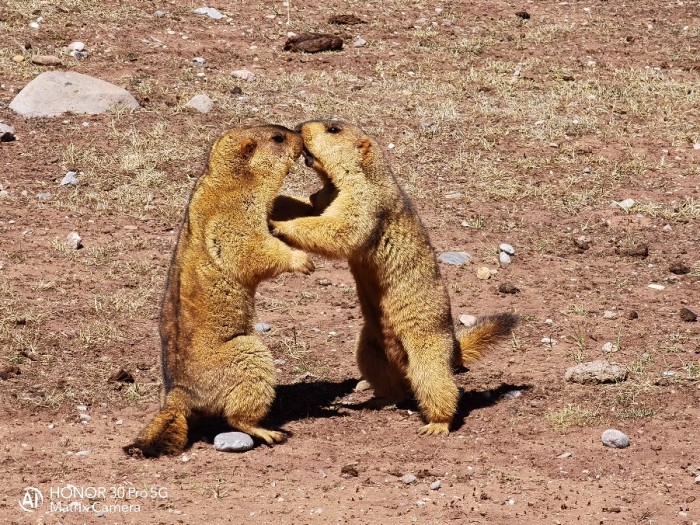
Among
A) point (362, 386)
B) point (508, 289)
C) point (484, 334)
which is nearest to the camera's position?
point (484, 334)

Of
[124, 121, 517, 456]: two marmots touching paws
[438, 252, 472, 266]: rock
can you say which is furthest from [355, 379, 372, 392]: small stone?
[438, 252, 472, 266]: rock

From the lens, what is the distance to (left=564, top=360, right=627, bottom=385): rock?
26.1 feet

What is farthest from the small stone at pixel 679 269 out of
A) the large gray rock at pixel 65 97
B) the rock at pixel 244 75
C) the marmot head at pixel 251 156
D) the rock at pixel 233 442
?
the large gray rock at pixel 65 97

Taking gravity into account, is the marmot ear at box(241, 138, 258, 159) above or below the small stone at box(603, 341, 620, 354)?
above

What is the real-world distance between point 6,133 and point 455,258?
5435 millimetres

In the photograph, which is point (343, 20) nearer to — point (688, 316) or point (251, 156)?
point (688, 316)

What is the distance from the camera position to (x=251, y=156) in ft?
23.7

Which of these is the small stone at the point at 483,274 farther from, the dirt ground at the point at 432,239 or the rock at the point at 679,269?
the rock at the point at 679,269

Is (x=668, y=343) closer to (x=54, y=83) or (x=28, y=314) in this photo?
(x=28, y=314)

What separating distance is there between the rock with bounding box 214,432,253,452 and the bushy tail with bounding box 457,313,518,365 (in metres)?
1.81

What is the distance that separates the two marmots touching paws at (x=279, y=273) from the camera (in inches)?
270

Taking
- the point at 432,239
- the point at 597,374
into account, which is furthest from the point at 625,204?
the point at 597,374

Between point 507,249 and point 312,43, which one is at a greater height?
point 312,43

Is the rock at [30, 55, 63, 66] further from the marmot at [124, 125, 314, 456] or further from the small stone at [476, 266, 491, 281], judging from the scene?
the marmot at [124, 125, 314, 456]
